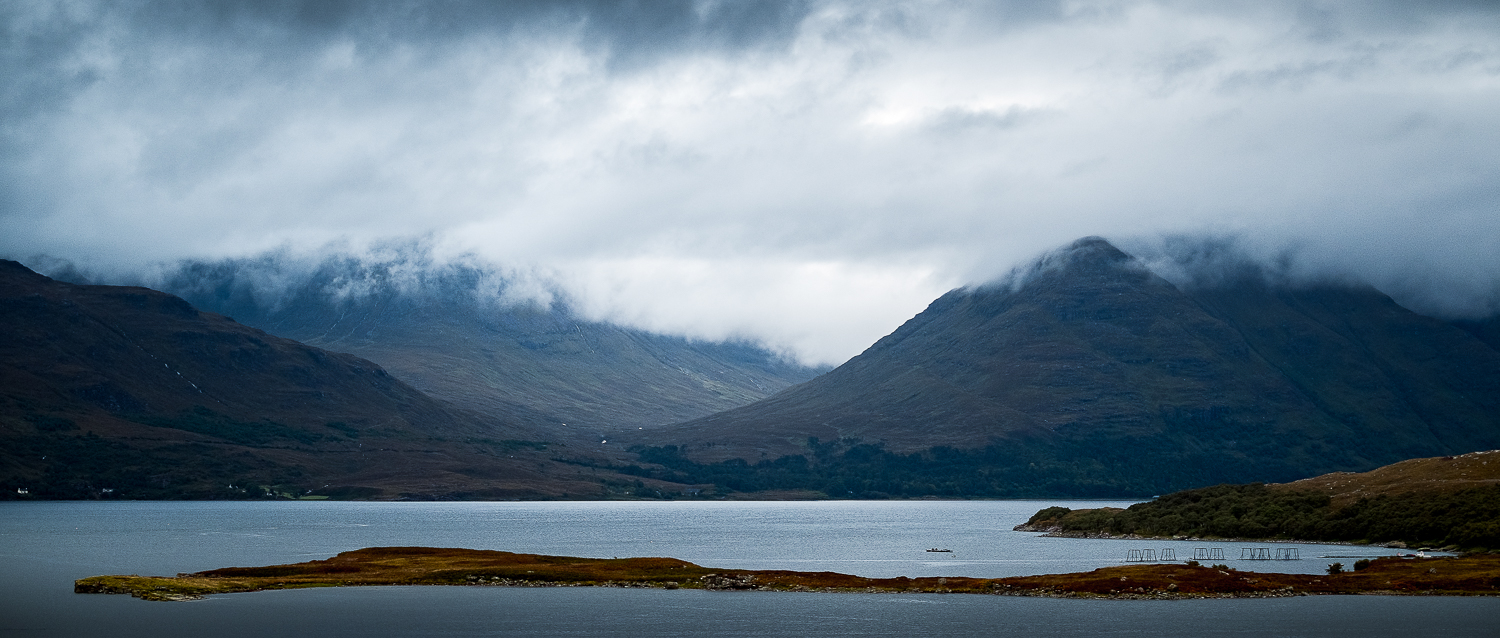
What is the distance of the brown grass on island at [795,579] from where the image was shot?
12638cm

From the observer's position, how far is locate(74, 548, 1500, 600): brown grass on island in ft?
415

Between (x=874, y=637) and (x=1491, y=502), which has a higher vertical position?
(x=1491, y=502)

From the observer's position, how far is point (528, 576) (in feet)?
469

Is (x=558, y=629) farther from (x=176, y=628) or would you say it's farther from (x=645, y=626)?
(x=176, y=628)

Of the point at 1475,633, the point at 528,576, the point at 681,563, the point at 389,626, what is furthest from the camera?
the point at 681,563

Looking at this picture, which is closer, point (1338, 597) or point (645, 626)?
point (645, 626)

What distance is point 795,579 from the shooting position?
14150 cm

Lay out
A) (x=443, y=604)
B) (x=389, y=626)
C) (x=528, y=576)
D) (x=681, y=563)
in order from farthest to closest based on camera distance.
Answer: (x=681, y=563) → (x=528, y=576) → (x=443, y=604) → (x=389, y=626)

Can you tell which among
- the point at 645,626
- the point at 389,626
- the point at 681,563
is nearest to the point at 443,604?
the point at 389,626

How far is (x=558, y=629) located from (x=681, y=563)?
5172 cm

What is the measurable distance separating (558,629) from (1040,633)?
3748 centimetres

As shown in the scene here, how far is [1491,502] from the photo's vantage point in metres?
178

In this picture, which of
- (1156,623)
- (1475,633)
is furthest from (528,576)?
(1475,633)

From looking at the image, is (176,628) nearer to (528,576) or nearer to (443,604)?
(443,604)
